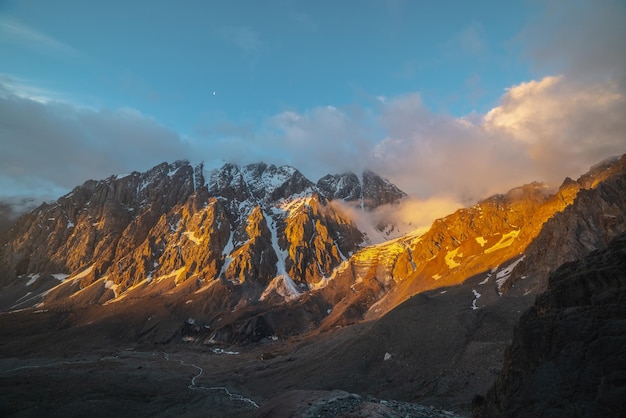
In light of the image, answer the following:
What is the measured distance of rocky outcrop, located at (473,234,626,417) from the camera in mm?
15492

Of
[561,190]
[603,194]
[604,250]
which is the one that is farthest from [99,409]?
[561,190]

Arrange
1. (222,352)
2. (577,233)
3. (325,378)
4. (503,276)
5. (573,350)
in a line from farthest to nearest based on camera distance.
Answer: (222,352), (503,276), (577,233), (325,378), (573,350)

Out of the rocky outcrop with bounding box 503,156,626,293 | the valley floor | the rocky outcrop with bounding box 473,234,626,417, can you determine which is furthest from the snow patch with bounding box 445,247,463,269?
the rocky outcrop with bounding box 473,234,626,417

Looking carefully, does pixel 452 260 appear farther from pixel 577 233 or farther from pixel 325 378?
pixel 325 378

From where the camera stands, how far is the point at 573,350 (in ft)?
58.4

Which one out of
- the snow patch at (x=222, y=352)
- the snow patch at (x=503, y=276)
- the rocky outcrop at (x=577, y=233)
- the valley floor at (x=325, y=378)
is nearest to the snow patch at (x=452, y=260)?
the snow patch at (x=503, y=276)

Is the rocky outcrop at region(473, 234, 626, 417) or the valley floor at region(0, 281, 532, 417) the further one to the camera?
the valley floor at region(0, 281, 532, 417)

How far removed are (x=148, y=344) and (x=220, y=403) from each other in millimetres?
114857

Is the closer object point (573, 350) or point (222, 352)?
point (573, 350)

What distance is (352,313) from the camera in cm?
18038

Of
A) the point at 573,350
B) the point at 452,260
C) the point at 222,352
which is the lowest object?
the point at 222,352

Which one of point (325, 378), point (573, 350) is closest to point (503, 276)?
point (325, 378)

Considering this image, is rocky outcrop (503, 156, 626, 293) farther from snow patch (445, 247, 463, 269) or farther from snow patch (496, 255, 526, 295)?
snow patch (445, 247, 463, 269)

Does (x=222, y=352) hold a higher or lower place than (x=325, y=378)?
lower
